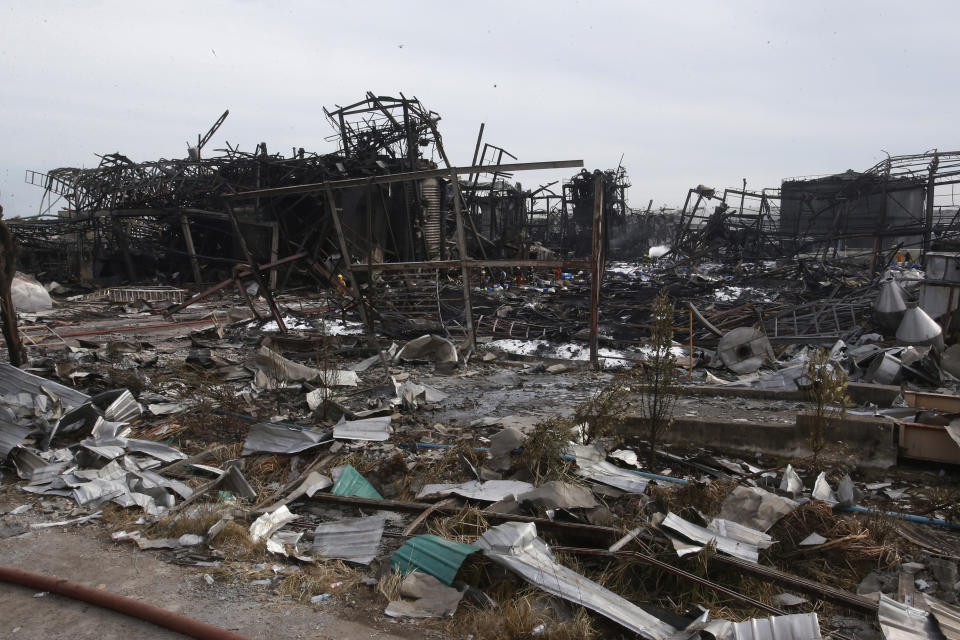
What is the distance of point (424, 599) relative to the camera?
2.93 meters

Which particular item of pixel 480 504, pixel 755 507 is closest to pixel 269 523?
pixel 480 504

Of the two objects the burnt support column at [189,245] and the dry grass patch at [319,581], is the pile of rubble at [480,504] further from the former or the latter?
the burnt support column at [189,245]

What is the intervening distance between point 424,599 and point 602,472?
1672 mm

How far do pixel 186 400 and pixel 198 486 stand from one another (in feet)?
7.14

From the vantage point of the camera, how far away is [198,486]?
4312 millimetres

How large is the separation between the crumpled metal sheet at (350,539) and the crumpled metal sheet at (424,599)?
385 millimetres

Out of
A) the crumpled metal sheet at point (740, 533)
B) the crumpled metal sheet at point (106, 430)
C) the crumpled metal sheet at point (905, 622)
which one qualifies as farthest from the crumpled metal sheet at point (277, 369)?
the crumpled metal sheet at point (905, 622)

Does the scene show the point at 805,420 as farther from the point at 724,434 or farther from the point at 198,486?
the point at 198,486

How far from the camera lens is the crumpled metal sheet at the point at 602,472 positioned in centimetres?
398

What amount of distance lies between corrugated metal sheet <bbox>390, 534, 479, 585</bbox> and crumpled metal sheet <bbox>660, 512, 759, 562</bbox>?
3.44ft

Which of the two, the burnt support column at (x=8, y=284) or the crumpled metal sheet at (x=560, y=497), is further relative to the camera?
the burnt support column at (x=8, y=284)

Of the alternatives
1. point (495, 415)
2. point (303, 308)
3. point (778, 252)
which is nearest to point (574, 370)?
point (495, 415)

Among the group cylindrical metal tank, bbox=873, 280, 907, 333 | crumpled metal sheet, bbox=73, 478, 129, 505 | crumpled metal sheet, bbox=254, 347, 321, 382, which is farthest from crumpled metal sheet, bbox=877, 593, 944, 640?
cylindrical metal tank, bbox=873, 280, 907, 333

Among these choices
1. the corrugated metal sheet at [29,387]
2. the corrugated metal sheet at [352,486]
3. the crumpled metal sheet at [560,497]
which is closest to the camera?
the crumpled metal sheet at [560,497]
